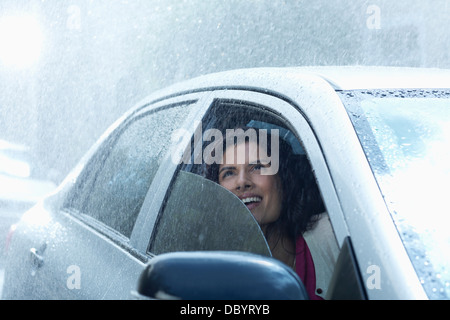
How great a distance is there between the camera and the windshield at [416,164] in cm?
140

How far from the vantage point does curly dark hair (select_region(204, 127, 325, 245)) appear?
251 cm

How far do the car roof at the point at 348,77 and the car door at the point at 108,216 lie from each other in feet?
0.90

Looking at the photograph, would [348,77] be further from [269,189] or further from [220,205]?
[269,189]

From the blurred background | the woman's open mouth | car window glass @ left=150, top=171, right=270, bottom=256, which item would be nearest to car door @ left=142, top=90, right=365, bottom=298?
car window glass @ left=150, top=171, right=270, bottom=256

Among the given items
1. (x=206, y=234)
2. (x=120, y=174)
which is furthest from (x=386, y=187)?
(x=120, y=174)

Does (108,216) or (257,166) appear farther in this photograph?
(108,216)

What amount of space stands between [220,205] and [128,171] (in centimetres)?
86

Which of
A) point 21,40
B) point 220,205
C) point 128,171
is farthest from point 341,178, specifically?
point 21,40

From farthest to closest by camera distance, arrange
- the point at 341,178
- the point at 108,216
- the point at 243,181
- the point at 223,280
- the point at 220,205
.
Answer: the point at 108,216, the point at 243,181, the point at 220,205, the point at 341,178, the point at 223,280

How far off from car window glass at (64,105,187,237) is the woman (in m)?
0.24

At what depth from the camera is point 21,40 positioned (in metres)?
21.2

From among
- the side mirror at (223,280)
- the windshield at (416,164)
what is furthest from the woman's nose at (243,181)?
the side mirror at (223,280)

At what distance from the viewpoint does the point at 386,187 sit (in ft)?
4.92

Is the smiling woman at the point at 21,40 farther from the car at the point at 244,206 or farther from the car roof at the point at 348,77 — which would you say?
the car roof at the point at 348,77
